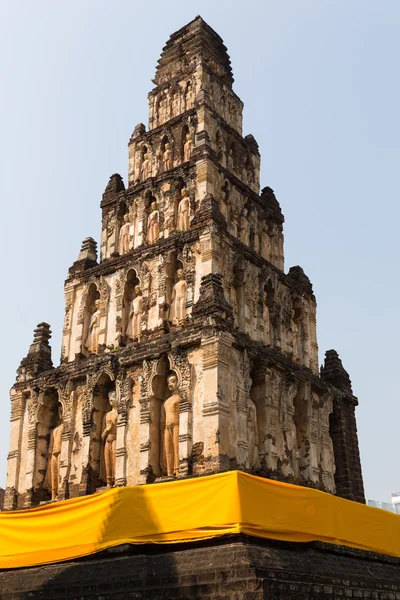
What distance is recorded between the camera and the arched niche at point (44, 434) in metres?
19.8

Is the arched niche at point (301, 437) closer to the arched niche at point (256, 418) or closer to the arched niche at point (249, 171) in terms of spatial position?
the arched niche at point (256, 418)

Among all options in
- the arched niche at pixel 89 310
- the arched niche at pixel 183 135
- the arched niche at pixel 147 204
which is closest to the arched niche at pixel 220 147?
the arched niche at pixel 183 135

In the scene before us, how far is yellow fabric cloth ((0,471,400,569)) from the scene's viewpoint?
484 inches

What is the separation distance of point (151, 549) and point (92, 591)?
51.5 inches

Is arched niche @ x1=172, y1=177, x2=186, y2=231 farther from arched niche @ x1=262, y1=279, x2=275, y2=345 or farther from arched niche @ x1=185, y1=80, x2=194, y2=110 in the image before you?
→ arched niche @ x1=262, y1=279, x2=275, y2=345

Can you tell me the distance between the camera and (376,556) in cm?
1528

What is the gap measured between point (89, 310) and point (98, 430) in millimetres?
4333

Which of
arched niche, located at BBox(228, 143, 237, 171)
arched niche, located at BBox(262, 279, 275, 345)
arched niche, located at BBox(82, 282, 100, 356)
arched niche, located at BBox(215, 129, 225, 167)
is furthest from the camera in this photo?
arched niche, located at BBox(228, 143, 237, 171)

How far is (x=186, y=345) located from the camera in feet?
58.7

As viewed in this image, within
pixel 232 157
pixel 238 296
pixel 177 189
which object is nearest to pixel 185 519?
pixel 238 296

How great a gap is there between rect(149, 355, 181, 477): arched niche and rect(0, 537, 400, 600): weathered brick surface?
4273mm

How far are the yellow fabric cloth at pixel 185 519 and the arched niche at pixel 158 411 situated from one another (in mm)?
3871

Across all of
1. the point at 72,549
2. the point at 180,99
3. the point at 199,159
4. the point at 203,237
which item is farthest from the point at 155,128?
the point at 72,549

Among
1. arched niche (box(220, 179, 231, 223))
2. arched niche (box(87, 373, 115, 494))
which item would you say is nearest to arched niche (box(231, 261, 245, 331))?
arched niche (box(220, 179, 231, 223))
